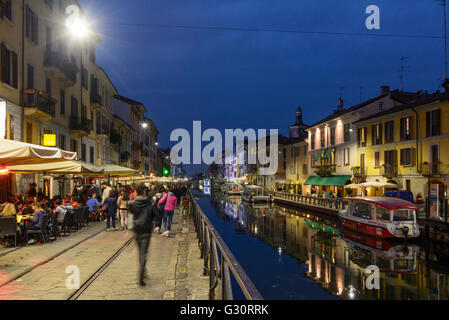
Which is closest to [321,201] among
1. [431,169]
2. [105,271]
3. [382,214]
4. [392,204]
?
[431,169]

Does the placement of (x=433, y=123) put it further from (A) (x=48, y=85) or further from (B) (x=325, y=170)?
(A) (x=48, y=85)

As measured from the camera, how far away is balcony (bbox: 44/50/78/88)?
24125mm

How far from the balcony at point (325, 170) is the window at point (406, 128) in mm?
13402

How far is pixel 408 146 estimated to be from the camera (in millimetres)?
36094

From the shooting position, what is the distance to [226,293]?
16.7 ft

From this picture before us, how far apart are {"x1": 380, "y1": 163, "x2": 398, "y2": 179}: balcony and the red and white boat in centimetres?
1371

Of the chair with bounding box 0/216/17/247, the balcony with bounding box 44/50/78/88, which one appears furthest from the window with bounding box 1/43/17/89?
the chair with bounding box 0/216/17/247

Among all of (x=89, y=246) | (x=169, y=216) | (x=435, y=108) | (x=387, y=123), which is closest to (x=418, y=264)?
(x=169, y=216)

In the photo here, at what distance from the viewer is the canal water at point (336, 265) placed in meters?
13.5

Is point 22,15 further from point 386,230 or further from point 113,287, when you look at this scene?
point 386,230

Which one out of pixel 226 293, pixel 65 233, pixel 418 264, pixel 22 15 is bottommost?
pixel 418 264

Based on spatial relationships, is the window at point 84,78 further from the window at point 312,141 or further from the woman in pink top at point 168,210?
the window at point 312,141
